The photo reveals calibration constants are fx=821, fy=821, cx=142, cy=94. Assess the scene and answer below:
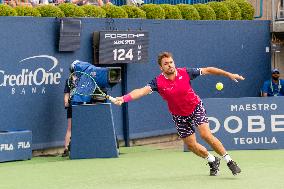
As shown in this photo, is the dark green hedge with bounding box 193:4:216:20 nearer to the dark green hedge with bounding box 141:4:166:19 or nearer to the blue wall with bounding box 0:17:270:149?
the blue wall with bounding box 0:17:270:149

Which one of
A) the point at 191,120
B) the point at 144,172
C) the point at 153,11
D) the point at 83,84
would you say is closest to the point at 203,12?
the point at 153,11

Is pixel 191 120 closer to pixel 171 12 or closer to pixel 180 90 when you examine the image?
pixel 180 90

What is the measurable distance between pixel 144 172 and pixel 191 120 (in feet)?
4.93

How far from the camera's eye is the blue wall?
15734 mm

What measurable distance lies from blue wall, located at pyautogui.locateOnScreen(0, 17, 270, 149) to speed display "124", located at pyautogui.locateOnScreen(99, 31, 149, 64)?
10.6 inches

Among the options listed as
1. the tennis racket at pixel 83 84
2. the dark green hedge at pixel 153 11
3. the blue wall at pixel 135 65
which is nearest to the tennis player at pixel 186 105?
the tennis racket at pixel 83 84

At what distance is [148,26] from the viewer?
61.1ft

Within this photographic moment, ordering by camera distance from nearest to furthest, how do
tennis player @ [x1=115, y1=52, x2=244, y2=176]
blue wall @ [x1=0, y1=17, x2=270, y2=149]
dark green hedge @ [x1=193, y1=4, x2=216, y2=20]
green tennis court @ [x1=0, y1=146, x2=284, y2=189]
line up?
green tennis court @ [x1=0, y1=146, x2=284, y2=189] → tennis player @ [x1=115, y1=52, x2=244, y2=176] → blue wall @ [x1=0, y1=17, x2=270, y2=149] → dark green hedge @ [x1=193, y1=4, x2=216, y2=20]

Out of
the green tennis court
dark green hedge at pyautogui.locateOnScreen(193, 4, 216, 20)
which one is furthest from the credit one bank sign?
dark green hedge at pyautogui.locateOnScreen(193, 4, 216, 20)

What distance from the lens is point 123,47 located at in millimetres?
17641

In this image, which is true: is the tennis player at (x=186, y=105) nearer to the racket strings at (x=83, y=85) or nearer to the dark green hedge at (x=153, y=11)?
the racket strings at (x=83, y=85)

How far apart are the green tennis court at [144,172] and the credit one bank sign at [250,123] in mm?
432

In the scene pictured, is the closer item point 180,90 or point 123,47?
point 180,90

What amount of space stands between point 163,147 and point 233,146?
2.35 metres
